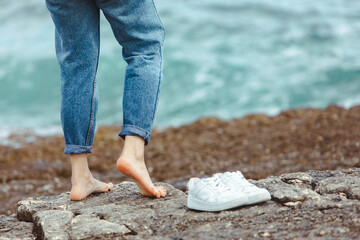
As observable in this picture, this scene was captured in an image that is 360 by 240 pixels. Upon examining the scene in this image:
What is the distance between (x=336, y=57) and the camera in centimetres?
1171

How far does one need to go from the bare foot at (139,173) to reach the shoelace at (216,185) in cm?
30

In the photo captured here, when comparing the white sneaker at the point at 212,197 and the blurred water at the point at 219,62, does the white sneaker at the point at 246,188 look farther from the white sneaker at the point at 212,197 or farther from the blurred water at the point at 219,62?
the blurred water at the point at 219,62

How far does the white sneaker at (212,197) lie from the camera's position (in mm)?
2039

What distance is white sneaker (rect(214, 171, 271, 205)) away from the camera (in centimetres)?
206

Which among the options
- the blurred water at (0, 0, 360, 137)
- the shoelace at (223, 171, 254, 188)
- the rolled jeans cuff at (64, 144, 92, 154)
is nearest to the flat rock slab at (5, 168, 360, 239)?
the shoelace at (223, 171, 254, 188)

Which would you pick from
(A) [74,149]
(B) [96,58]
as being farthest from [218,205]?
(B) [96,58]

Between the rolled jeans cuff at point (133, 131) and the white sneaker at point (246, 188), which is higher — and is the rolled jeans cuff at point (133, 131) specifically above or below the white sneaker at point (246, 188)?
above

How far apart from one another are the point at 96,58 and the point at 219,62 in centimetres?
1002

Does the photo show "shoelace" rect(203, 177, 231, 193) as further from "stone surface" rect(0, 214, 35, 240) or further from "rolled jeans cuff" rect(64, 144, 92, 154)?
"stone surface" rect(0, 214, 35, 240)

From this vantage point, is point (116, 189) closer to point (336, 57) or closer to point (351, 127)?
point (351, 127)

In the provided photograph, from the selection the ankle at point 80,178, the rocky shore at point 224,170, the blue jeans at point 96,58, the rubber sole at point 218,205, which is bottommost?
the rocky shore at point 224,170

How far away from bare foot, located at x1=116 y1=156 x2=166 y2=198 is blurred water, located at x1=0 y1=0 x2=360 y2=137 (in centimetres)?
683

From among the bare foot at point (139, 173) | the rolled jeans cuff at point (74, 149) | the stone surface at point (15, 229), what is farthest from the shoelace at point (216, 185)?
the stone surface at point (15, 229)

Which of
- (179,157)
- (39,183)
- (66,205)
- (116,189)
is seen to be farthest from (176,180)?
(66,205)
